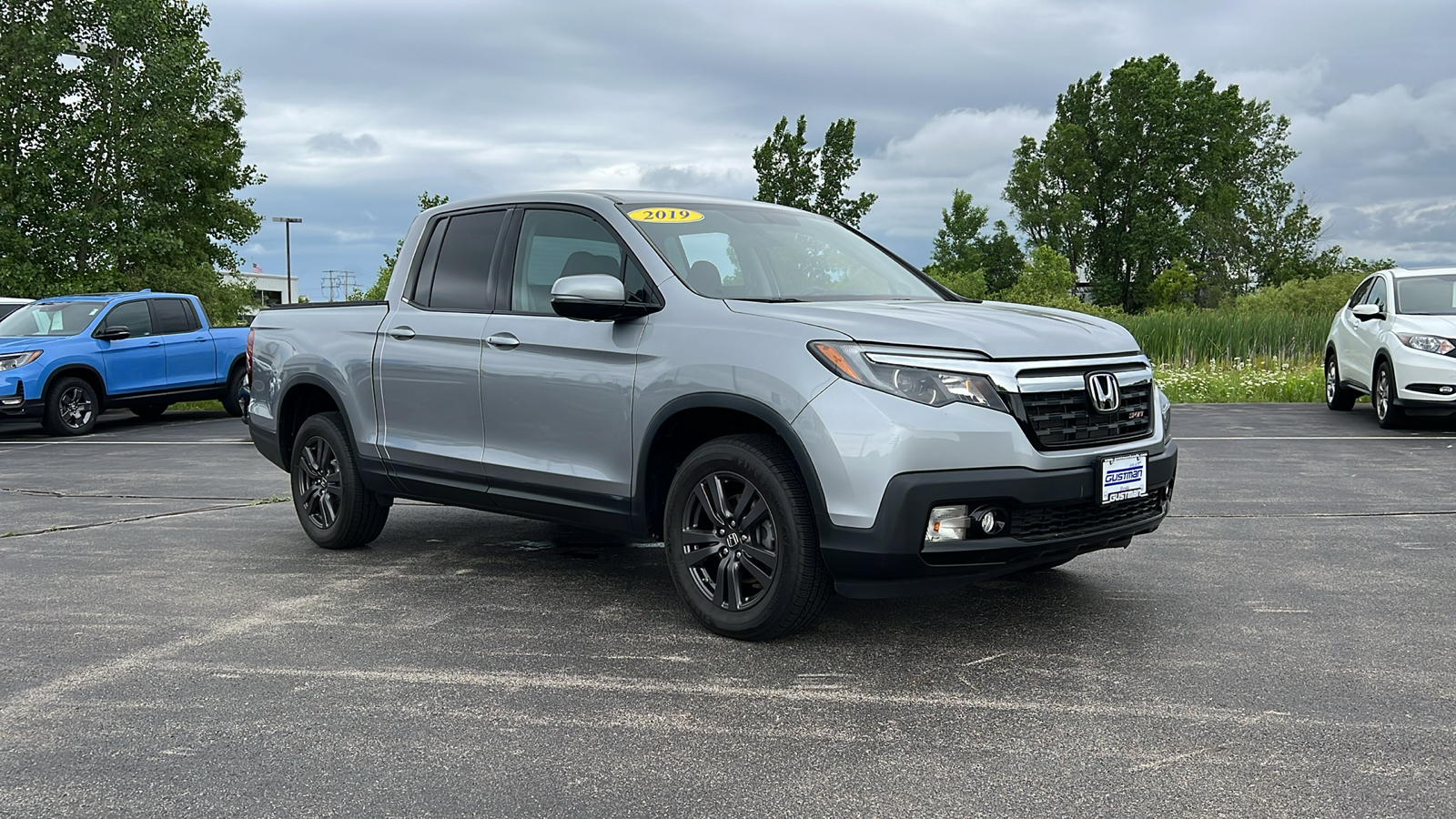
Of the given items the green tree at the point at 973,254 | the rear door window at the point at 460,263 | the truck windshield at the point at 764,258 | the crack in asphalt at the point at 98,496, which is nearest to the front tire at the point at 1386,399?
the truck windshield at the point at 764,258

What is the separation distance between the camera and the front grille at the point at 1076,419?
456 centimetres

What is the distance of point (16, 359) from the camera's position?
1617 cm

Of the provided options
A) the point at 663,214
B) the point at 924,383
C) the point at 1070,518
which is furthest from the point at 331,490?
the point at 1070,518

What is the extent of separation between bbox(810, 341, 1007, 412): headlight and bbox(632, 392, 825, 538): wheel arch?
1.09 feet

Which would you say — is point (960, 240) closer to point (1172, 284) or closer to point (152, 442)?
point (1172, 284)

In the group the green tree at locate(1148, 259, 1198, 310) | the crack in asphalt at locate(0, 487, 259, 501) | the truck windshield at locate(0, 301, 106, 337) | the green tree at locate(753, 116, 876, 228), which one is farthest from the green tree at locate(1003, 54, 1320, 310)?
the crack in asphalt at locate(0, 487, 259, 501)

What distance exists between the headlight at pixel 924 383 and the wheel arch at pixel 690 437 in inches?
13.1

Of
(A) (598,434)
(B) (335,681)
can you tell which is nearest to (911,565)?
(A) (598,434)

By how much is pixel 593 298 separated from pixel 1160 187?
230 ft

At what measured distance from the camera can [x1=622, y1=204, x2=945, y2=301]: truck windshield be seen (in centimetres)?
543

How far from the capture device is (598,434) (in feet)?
17.7

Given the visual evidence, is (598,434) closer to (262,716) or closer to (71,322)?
(262,716)

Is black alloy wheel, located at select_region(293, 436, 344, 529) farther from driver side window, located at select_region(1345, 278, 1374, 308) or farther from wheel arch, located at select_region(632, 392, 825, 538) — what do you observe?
driver side window, located at select_region(1345, 278, 1374, 308)

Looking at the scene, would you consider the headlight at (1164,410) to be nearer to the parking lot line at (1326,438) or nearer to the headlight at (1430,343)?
the parking lot line at (1326,438)
